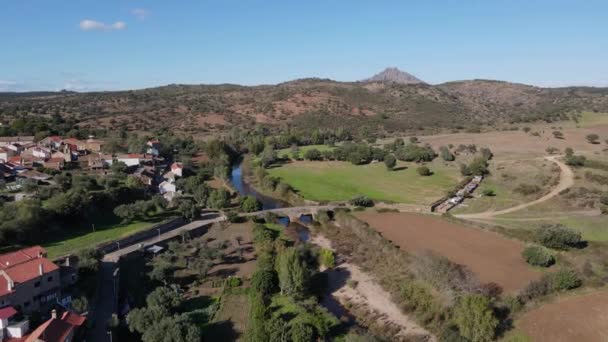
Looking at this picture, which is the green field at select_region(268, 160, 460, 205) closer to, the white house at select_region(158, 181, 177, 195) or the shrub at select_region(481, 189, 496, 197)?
the shrub at select_region(481, 189, 496, 197)

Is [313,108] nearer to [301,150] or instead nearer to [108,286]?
[301,150]

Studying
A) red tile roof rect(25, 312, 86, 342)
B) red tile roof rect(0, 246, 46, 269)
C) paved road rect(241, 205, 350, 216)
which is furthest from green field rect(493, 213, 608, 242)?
red tile roof rect(0, 246, 46, 269)

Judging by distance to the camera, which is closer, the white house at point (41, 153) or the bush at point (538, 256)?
the bush at point (538, 256)

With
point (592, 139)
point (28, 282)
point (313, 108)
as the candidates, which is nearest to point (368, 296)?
point (28, 282)

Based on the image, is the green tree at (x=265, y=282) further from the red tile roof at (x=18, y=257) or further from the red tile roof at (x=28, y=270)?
the red tile roof at (x=18, y=257)

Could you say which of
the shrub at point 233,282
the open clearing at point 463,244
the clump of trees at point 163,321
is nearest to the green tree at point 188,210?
the shrub at point 233,282
